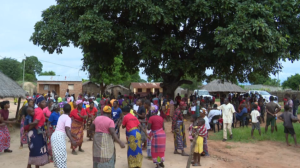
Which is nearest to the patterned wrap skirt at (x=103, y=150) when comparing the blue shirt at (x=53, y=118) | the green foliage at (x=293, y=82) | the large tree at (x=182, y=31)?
the blue shirt at (x=53, y=118)

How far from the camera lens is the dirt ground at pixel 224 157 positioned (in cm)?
709

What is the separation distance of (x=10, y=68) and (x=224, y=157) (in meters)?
51.7

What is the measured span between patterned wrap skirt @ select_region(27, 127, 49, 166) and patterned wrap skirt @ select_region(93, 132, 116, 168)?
1326mm

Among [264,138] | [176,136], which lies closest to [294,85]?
[264,138]

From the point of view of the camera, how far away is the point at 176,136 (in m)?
7.86

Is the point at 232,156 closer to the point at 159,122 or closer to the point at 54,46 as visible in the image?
the point at 159,122

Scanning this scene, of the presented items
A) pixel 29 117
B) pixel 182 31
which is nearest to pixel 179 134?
pixel 29 117

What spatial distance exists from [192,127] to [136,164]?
6.80ft

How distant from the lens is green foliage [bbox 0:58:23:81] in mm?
49763

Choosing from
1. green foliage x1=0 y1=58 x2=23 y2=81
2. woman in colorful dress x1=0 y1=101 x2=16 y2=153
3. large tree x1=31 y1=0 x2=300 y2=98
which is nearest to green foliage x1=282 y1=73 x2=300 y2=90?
large tree x1=31 y1=0 x2=300 y2=98

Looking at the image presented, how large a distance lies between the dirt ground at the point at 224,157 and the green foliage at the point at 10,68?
45.9m

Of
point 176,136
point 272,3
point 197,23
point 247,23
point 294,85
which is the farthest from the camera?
point 294,85

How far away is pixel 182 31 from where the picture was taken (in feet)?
50.7

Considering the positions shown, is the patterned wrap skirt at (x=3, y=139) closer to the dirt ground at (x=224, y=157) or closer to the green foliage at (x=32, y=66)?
the dirt ground at (x=224, y=157)
